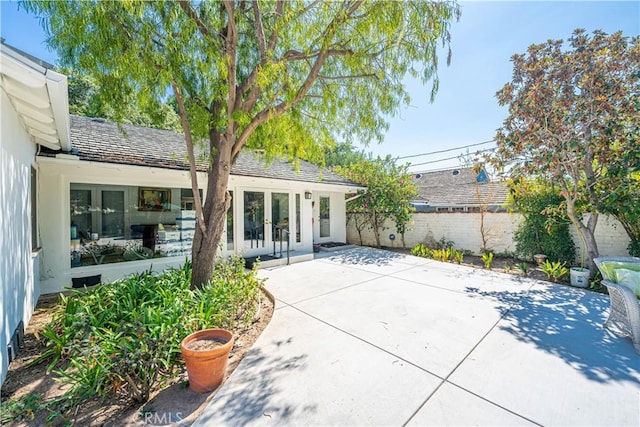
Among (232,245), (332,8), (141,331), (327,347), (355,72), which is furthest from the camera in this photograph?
(232,245)

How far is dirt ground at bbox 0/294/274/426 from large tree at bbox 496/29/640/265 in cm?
875

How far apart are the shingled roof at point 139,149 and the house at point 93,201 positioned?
3 centimetres

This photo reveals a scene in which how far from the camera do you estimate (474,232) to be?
11055 mm

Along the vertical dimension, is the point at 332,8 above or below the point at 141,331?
above

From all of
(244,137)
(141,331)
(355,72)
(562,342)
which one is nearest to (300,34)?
(355,72)

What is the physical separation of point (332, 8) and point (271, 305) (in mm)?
5461

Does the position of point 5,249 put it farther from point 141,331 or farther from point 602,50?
point 602,50

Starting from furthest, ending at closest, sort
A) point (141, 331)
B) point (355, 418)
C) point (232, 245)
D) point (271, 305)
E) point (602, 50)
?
point (232, 245) → point (602, 50) → point (271, 305) → point (141, 331) → point (355, 418)

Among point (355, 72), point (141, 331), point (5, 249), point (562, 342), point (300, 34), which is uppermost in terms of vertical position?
point (300, 34)

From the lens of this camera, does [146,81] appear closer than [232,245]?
Yes

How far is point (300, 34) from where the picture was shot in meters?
4.68

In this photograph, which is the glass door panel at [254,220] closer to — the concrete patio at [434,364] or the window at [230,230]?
the window at [230,230]

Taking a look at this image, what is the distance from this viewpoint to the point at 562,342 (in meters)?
3.96

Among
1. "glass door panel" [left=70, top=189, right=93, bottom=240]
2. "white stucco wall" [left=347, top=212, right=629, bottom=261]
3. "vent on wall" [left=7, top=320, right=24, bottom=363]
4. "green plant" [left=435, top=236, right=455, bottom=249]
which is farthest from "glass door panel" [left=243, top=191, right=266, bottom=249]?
"green plant" [left=435, top=236, right=455, bottom=249]
